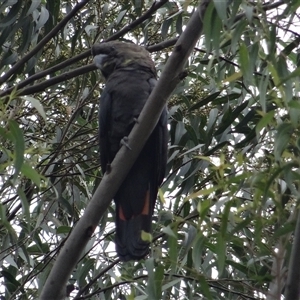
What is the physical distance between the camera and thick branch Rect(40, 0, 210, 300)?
59.4 inches

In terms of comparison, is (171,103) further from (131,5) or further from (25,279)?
(25,279)

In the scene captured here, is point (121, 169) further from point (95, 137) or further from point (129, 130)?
point (95, 137)

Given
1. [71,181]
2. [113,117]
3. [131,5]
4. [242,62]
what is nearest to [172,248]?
[242,62]

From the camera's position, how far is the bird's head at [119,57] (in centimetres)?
243

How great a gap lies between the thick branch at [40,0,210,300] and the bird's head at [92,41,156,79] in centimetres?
84

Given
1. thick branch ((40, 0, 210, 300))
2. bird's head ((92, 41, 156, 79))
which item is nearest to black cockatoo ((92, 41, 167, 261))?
bird's head ((92, 41, 156, 79))

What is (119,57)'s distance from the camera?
8.29ft

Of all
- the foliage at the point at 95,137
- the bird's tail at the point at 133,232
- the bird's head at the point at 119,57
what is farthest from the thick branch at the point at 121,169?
the bird's head at the point at 119,57

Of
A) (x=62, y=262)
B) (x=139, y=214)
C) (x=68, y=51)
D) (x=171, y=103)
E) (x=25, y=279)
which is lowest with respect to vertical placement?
(x=62, y=262)

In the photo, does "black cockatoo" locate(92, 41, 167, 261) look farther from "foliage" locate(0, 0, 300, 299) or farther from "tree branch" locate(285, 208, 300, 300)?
"tree branch" locate(285, 208, 300, 300)

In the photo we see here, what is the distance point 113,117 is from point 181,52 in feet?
2.87

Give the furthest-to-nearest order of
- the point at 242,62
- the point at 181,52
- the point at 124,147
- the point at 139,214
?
the point at 139,214
the point at 124,147
the point at 181,52
the point at 242,62

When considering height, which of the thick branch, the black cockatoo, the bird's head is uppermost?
the bird's head

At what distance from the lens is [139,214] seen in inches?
89.7
